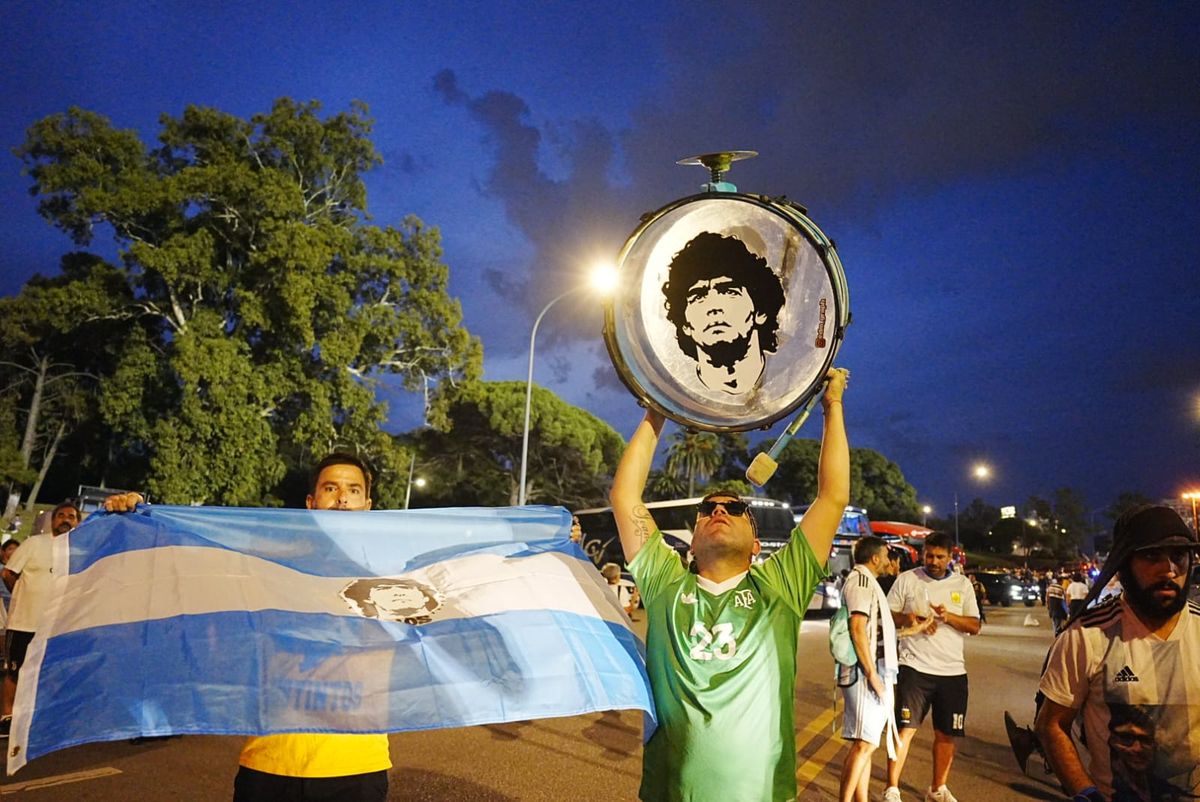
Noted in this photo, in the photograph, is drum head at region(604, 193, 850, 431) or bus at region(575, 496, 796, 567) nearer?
drum head at region(604, 193, 850, 431)

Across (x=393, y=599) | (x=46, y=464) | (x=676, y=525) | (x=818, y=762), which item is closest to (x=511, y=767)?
(x=818, y=762)

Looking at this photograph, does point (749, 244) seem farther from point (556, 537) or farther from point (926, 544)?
point (926, 544)

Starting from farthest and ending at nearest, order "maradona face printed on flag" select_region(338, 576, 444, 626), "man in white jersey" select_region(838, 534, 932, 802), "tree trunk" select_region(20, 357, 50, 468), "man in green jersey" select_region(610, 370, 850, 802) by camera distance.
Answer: "tree trunk" select_region(20, 357, 50, 468)
"man in white jersey" select_region(838, 534, 932, 802)
"maradona face printed on flag" select_region(338, 576, 444, 626)
"man in green jersey" select_region(610, 370, 850, 802)

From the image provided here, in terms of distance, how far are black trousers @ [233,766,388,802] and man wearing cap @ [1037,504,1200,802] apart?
7.88 ft

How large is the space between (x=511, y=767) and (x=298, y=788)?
13.6ft

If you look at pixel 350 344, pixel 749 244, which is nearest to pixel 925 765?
pixel 749 244

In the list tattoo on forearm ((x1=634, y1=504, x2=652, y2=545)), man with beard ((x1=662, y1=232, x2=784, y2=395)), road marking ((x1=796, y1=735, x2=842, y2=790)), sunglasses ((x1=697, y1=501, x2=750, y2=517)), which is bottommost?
road marking ((x1=796, y1=735, x2=842, y2=790))

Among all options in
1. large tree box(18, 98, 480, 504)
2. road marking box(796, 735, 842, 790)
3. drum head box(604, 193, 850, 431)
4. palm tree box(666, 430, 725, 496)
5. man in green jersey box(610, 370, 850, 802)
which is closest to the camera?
man in green jersey box(610, 370, 850, 802)

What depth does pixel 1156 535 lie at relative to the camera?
2.75m

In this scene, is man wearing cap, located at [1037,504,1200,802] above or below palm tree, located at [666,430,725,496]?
below

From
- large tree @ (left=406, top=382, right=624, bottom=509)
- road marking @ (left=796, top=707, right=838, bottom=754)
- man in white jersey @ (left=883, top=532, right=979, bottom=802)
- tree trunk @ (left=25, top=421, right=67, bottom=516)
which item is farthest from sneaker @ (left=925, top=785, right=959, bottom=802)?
large tree @ (left=406, top=382, right=624, bottom=509)

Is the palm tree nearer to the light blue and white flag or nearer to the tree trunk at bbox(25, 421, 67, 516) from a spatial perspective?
the tree trunk at bbox(25, 421, 67, 516)

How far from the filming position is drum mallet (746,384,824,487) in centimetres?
283

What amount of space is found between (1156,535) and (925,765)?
5.19m
